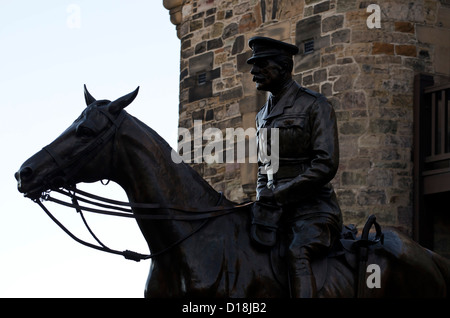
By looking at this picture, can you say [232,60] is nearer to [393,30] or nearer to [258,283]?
[393,30]

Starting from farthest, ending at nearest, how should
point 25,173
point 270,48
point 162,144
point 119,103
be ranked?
point 270,48, point 162,144, point 119,103, point 25,173

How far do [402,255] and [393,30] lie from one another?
23.8 ft

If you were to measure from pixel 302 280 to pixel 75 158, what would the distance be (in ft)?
5.25

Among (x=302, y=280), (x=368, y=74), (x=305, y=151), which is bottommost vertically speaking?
(x=302, y=280)

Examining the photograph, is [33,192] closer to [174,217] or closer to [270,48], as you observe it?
[174,217]

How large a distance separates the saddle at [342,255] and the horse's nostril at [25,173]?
1.59 m

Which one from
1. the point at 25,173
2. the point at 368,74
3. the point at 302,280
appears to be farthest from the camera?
the point at 368,74

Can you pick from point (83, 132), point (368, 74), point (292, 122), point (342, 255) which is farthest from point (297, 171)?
point (368, 74)

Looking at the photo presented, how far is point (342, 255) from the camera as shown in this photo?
627 centimetres

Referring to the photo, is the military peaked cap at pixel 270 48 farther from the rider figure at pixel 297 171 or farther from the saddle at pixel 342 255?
the saddle at pixel 342 255

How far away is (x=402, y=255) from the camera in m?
6.43

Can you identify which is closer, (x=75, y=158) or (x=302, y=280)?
(x=302, y=280)

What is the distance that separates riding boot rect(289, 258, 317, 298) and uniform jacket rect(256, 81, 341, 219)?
396 mm

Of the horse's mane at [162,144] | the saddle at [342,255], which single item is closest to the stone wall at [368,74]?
the saddle at [342,255]
